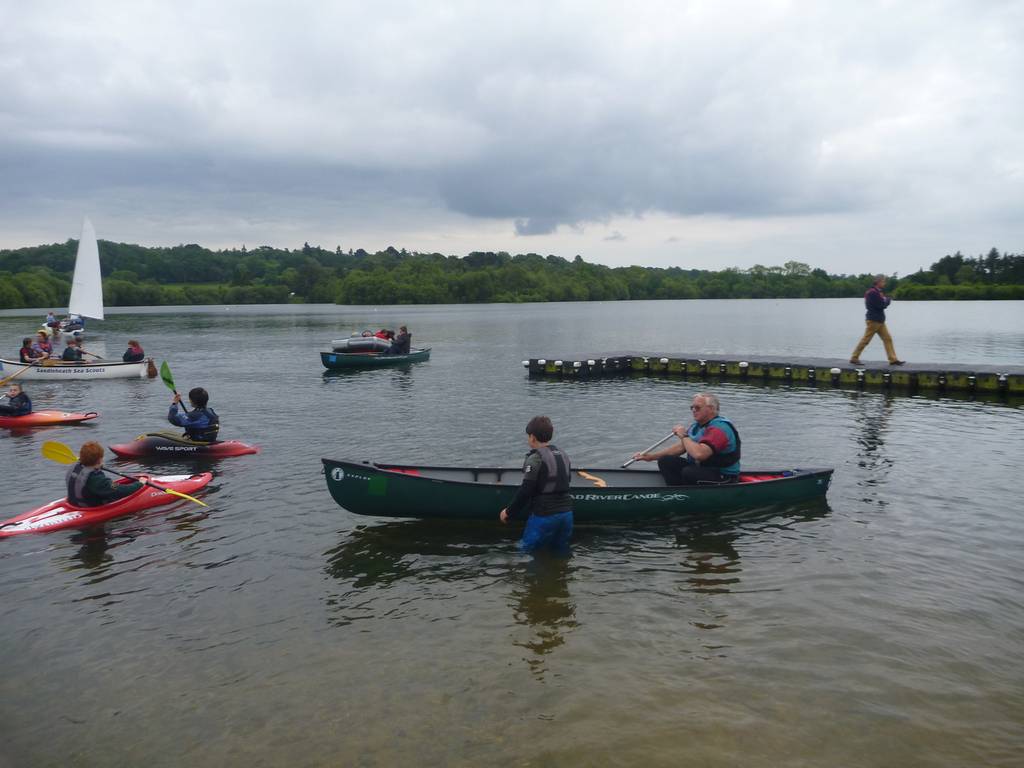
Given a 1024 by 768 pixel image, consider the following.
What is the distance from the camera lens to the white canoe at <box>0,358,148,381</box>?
33188 millimetres

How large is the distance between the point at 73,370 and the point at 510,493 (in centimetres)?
3100

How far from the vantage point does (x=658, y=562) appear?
35.3ft

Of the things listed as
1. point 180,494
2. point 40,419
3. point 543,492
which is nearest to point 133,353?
point 40,419

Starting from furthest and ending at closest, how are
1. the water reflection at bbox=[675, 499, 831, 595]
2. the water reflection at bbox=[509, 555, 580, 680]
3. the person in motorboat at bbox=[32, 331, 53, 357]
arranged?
the person in motorboat at bbox=[32, 331, 53, 357] < the water reflection at bbox=[675, 499, 831, 595] < the water reflection at bbox=[509, 555, 580, 680]

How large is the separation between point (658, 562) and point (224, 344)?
5815cm

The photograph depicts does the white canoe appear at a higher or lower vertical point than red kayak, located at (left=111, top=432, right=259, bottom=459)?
higher

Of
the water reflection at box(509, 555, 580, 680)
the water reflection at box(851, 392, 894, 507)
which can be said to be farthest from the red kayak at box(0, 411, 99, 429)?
the water reflection at box(851, 392, 894, 507)

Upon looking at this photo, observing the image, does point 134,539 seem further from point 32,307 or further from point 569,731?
point 32,307

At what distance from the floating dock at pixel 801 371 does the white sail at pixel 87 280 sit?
35.6 m

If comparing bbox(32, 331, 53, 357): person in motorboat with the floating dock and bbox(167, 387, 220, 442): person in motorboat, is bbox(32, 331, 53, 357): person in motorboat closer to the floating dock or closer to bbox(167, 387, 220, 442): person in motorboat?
bbox(167, 387, 220, 442): person in motorboat

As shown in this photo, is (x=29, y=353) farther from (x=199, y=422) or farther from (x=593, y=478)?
(x=593, y=478)

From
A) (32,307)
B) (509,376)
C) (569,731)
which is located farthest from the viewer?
(32,307)

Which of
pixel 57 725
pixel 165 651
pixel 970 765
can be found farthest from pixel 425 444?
pixel 970 765

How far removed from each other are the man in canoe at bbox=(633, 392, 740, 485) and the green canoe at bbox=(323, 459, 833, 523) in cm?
29
